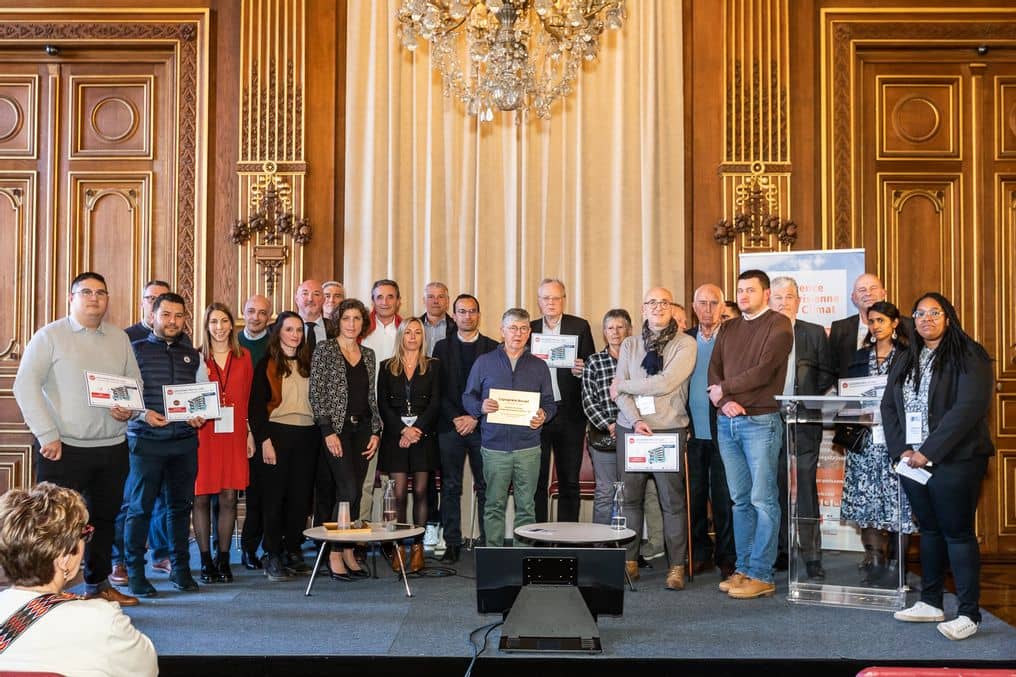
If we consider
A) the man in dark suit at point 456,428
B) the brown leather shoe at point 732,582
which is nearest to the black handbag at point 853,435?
the brown leather shoe at point 732,582

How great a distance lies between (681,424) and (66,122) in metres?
5.35

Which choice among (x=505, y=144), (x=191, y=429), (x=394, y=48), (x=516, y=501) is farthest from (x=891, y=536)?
(x=394, y=48)

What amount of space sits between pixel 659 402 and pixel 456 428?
134cm

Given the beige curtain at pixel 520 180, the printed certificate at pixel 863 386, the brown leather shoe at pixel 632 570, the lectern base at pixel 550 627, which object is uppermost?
the beige curtain at pixel 520 180

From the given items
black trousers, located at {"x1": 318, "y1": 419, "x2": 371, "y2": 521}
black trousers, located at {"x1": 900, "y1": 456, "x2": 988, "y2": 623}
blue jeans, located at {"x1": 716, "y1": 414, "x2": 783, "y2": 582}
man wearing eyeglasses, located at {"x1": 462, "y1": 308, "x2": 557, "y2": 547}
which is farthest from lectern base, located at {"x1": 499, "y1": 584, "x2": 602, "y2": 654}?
black trousers, located at {"x1": 318, "y1": 419, "x2": 371, "y2": 521}

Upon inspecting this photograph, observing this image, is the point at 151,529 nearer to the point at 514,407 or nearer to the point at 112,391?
the point at 112,391

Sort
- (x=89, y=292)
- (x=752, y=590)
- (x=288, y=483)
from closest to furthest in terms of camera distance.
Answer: (x=89, y=292)
(x=752, y=590)
(x=288, y=483)

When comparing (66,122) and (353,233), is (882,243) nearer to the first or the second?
(353,233)

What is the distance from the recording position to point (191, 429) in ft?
16.7

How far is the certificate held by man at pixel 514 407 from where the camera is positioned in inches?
218

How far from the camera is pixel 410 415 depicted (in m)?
5.66

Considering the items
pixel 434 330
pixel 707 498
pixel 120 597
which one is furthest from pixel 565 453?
pixel 120 597

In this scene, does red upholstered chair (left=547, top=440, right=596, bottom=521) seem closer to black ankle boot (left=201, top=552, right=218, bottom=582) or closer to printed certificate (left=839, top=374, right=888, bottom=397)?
printed certificate (left=839, top=374, right=888, bottom=397)

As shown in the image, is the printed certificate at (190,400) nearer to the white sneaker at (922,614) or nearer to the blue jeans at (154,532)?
the blue jeans at (154,532)
